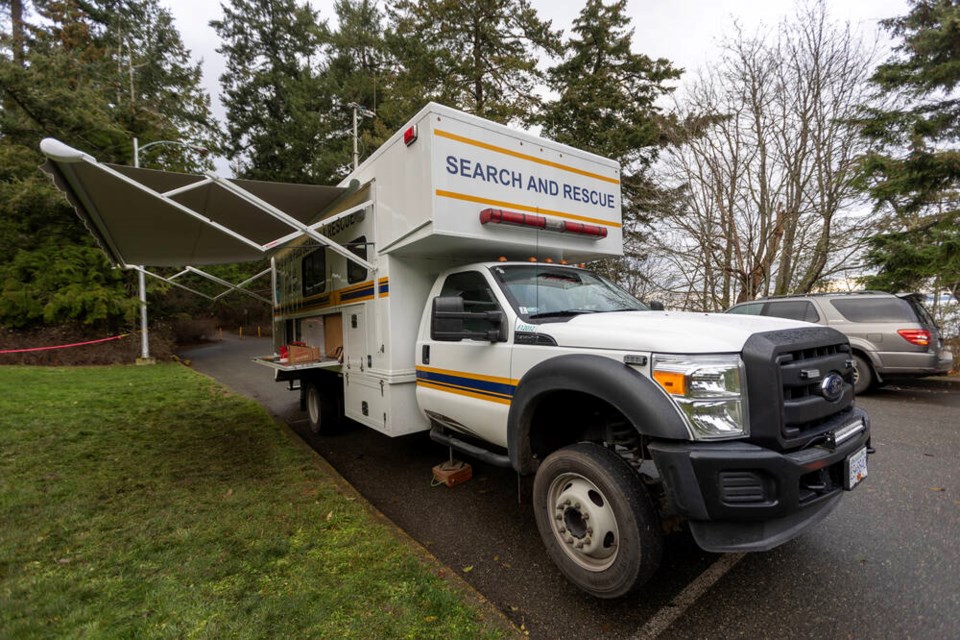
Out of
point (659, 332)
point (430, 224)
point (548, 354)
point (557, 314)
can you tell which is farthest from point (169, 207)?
point (659, 332)

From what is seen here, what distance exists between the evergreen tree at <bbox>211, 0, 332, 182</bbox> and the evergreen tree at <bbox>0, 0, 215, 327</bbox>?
525cm

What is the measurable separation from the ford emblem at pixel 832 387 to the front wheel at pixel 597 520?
45.2 inches

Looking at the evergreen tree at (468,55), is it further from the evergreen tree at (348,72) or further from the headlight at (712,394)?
the headlight at (712,394)

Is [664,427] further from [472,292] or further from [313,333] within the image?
[313,333]

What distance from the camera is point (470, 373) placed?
3.52 metres

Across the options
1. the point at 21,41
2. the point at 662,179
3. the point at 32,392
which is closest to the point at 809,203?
the point at 662,179

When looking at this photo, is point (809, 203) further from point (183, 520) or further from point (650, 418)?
point (183, 520)

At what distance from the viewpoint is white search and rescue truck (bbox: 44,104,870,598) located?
7.19ft

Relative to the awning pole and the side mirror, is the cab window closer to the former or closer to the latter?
the side mirror

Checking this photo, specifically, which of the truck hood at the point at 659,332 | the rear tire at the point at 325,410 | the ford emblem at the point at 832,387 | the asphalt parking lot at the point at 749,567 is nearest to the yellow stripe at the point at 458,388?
the truck hood at the point at 659,332

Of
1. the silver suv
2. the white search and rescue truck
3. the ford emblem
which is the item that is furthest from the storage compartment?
the silver suv

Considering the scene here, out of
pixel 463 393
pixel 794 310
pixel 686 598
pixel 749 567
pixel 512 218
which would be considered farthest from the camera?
pixel 794 310

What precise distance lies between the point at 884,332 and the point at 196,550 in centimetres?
979

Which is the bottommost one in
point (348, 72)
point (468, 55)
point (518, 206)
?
point (518, 206)
